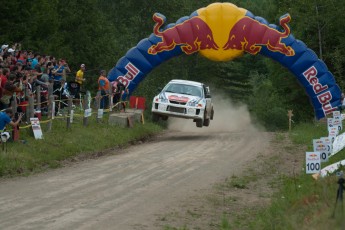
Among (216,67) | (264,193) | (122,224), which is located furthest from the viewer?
(216,67)

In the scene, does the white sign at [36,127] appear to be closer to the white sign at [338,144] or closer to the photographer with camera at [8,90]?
the photographer with camera at [8,90]

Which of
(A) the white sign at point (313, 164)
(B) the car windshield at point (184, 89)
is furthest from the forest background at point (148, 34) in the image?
(A) the white sign at point (313, 164)

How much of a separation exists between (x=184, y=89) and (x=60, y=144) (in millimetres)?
9981

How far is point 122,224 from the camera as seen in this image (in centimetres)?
1189

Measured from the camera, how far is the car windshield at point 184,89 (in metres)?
30.6

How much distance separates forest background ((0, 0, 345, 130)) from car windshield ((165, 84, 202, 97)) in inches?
474

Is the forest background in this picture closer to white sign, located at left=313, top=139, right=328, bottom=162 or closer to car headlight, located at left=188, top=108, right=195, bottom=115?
car headlight, located at left=188, top=108, right=195, bottom=115

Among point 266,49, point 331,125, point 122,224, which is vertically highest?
point 266,49

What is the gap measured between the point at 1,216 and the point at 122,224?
78.7 inches

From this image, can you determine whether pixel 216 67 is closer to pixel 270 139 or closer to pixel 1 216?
pixel 270 139

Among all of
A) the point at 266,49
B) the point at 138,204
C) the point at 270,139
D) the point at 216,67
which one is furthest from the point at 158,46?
the point at 216,67

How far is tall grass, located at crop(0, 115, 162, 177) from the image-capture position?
18344 millimetres

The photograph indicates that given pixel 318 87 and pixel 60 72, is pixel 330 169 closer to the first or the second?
pixel 60 72

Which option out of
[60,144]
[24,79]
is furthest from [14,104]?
[60,144]
